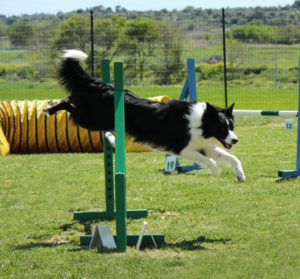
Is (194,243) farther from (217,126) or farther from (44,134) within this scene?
(44,134)

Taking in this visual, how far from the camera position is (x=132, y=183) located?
258 inches

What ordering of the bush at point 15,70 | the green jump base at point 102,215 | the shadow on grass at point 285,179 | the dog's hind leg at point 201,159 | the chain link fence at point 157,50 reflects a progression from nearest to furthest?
the dog's hind leg at point 201,159 < the green jump base at point 102,215 < the shadow on grass at point 285,179 < the chain link fence at point 157,50 < the bush at point 15,70

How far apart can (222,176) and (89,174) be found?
1903 millimetres

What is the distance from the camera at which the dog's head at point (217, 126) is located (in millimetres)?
4910

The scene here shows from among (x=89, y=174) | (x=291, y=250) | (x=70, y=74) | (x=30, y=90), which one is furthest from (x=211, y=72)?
(x=291, y=250)

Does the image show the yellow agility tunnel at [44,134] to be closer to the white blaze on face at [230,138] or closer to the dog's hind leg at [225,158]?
the dog's hind leg at [225,158]

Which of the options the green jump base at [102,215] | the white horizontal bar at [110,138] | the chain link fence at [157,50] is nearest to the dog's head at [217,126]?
the white horizontal bar at [110,138]

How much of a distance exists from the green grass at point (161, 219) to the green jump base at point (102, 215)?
12 centimetres

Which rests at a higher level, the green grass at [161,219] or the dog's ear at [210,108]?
the dog's ear at [210,108]

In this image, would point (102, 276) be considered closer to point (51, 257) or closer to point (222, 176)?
point (51, 257)

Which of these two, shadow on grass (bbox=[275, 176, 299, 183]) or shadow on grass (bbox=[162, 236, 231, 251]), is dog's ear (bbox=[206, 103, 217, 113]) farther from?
shadow on grass (bbox=[275, 176, 299, 183])

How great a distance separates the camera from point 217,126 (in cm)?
493

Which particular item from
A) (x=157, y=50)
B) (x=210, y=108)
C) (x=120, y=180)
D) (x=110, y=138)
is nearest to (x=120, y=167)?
(x=120, y=180)

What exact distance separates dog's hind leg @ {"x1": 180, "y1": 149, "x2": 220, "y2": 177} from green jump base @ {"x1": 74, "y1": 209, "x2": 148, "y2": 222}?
0.73 meters
